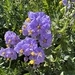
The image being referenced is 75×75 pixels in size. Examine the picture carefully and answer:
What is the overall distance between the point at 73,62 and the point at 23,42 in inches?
21.2

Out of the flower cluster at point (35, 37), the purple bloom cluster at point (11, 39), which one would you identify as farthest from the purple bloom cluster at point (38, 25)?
the purple bloom cluster at point (11, 39)

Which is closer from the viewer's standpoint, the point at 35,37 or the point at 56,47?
the point at 35,37

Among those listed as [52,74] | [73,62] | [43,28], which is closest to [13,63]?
[52,74]

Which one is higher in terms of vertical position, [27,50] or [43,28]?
[43,28]

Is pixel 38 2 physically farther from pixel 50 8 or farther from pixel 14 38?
pixel 14 38

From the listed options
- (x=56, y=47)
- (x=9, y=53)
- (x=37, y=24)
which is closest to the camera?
(x=37, y=24)

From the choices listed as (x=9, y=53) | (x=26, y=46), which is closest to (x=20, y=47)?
(x=26, y=46)

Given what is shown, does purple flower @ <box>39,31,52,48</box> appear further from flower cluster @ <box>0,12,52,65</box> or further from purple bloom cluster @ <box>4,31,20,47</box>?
purple bloom cluster @ <box>4,31,20,47</box>

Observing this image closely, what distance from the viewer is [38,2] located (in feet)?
8.82

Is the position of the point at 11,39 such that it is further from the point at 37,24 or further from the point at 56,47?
the point at 56,47

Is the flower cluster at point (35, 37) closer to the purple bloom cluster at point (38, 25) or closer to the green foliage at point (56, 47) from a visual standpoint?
the purple bloom cluster at point (38, 25)

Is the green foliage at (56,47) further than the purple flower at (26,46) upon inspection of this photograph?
Yes

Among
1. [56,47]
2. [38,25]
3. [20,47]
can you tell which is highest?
[38,25]

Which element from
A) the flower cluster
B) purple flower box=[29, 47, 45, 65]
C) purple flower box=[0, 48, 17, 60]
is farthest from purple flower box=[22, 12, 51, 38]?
purple flower box=[0, 48, 17, 60]
